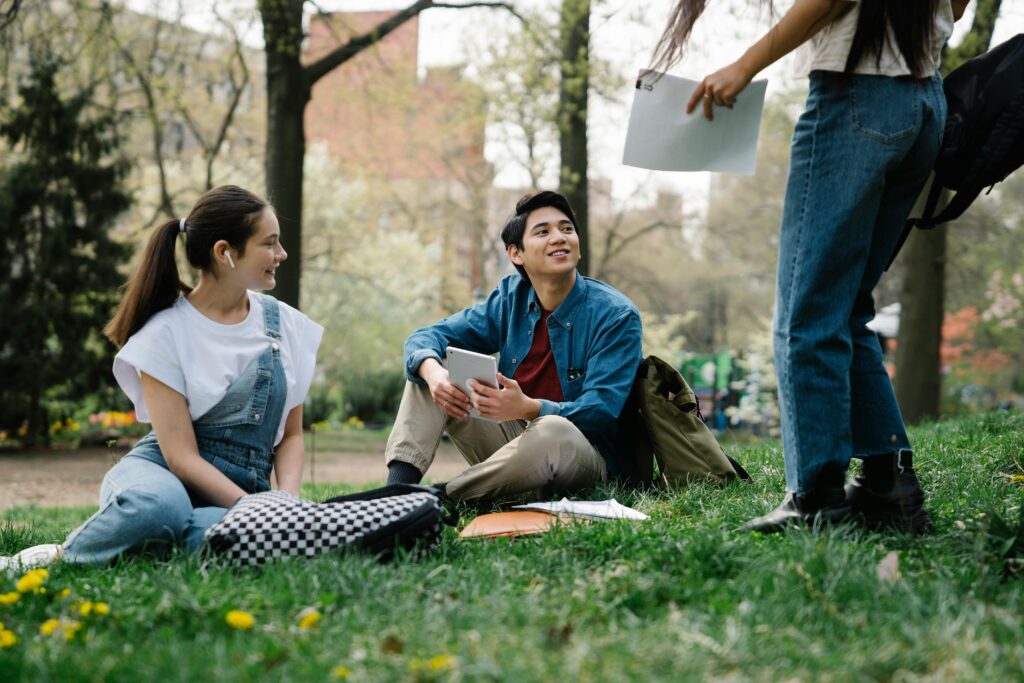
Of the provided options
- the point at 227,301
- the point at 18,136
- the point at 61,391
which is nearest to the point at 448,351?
the point at 227,301

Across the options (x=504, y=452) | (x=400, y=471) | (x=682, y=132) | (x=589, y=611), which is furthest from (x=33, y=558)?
(x=682, y=132)

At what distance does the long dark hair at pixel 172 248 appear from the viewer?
3514 mm

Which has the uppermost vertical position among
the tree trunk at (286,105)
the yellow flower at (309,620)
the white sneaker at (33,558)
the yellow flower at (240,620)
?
the tree trunk at (286,105)

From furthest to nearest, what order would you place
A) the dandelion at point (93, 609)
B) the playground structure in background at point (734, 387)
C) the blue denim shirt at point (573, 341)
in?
the playground structure in background at point (734, 387)
the blue denim shirt at point (573, 341)
the dandelion at point (93, 609)

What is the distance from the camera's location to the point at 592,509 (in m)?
3.45

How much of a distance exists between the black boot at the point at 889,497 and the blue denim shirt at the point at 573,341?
1237mm

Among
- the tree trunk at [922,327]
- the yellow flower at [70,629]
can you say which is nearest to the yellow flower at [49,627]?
A: the yellow flower at [70,629]

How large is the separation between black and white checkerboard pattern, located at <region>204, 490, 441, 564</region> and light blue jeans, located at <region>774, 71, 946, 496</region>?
4.02 feet

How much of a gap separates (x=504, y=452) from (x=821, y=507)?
144cm

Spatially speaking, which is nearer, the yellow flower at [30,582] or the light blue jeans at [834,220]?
the yellow flower at [30,582]

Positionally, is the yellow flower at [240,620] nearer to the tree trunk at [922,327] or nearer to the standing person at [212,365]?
the standing person at [212,365]

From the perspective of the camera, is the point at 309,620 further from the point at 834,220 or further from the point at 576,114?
the point at 576,114

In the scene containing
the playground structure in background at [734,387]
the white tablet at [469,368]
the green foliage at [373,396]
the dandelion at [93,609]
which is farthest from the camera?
the green foliage at [373,396]

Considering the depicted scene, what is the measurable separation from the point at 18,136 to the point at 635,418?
11.1 metres
